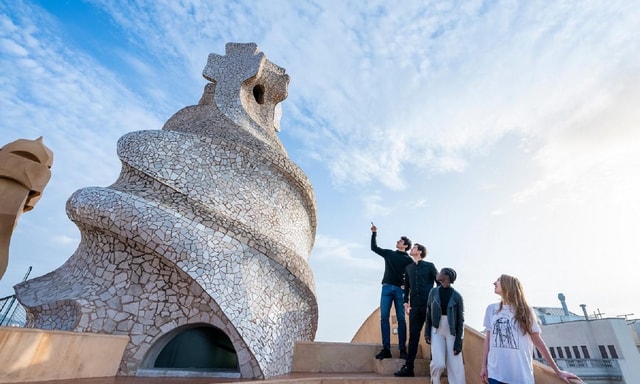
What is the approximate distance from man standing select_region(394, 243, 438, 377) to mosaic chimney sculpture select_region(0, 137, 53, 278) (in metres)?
4.10

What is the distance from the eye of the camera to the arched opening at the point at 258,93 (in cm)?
956

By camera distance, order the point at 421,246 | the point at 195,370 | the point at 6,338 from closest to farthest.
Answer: the point at 6,338, the point at 421,246, the point at 195,370

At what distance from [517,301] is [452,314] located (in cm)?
85

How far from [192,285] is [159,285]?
524 millimetres

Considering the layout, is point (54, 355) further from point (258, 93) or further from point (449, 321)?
point (258, 93)

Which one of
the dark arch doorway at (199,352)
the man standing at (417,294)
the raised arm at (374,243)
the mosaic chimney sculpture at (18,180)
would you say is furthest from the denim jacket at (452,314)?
the mosaic chimney sculpture at (18,180)

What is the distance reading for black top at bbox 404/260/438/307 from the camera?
149 inches

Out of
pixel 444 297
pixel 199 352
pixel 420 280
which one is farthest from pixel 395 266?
pixel 199 352

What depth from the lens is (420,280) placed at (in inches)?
151

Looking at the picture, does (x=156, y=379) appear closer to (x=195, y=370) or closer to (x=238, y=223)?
(x=195, y=370)

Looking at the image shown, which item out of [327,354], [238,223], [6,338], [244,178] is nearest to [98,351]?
[6,338]

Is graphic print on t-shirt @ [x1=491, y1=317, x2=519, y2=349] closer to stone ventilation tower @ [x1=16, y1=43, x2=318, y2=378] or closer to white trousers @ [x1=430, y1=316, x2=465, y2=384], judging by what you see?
white trousers @ [x1=430, y1=316, x2=465, y2=384]

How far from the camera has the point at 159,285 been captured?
470 cm

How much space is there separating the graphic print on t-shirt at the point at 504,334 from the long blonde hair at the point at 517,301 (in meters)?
0.08
